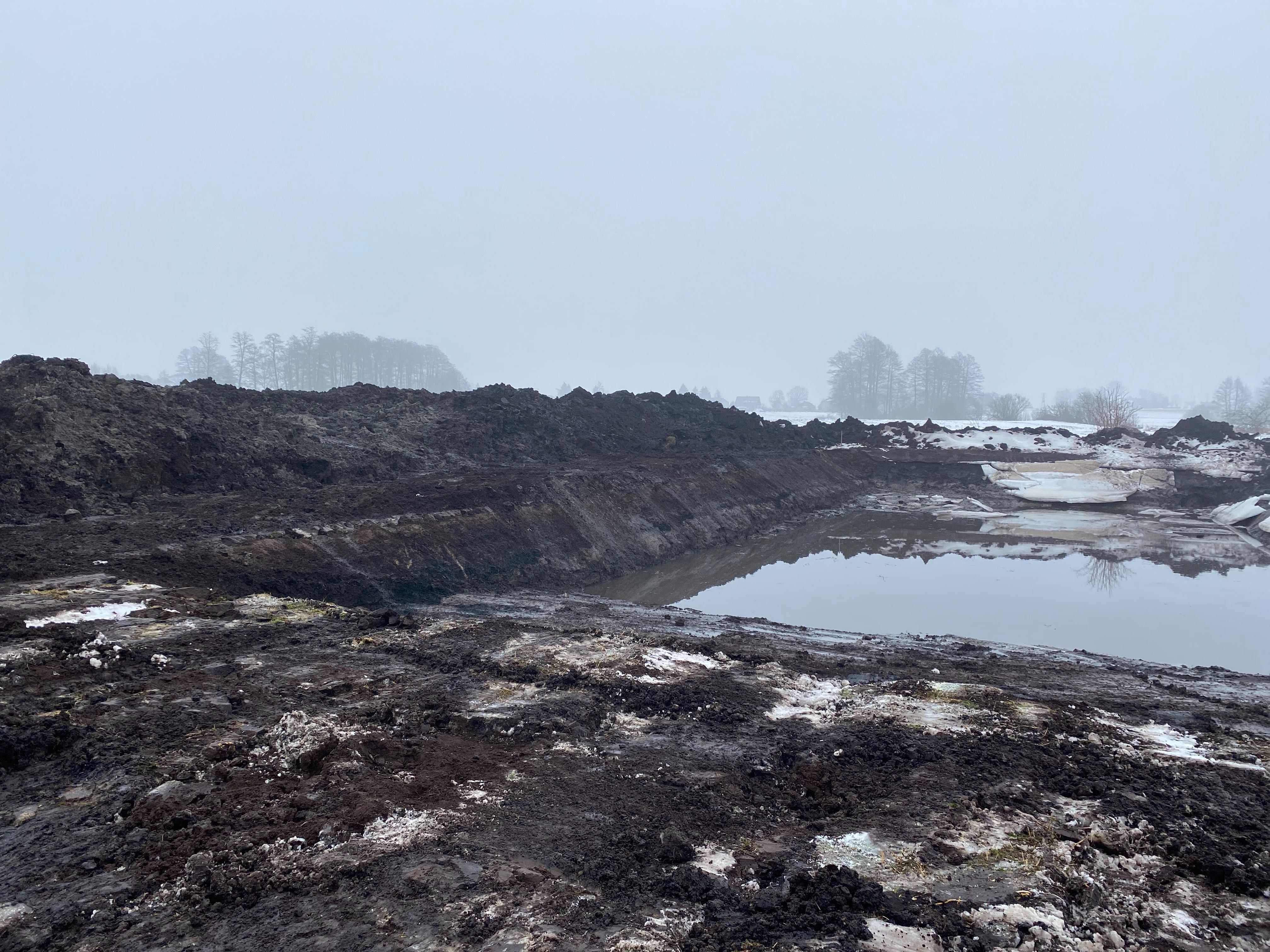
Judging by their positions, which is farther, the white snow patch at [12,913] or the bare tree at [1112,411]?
the bare tree at [1112,411]

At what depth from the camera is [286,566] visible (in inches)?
349

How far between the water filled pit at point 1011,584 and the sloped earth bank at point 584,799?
2.64 metres

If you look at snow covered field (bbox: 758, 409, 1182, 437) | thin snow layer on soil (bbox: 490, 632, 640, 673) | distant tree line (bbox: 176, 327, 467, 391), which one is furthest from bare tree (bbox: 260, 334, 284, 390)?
thin snow layer on soil (bbox: 490, 632, 640, 673)

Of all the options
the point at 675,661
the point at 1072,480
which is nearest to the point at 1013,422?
the point at 1072,480

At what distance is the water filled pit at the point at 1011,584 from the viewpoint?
9.02m

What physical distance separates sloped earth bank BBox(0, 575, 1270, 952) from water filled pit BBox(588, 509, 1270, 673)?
264 cm

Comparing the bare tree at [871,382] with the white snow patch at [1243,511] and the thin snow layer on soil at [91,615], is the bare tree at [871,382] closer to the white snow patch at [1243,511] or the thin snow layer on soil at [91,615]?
the white snow patch at [1243,511]

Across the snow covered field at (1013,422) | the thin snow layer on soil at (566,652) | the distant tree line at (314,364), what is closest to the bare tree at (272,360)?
the distant tree line at (314,364)

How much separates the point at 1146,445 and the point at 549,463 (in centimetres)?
2419

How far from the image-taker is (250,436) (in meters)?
13.3

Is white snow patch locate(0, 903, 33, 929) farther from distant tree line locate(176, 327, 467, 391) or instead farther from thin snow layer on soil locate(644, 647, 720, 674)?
distant tree line locate(176, 327, 467, 391)

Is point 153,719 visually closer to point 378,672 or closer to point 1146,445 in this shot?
point 378,672

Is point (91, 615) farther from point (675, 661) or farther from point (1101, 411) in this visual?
point (1101, 411)

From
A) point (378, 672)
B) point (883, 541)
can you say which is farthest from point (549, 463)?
point (378, 672)
